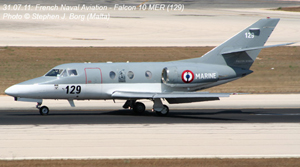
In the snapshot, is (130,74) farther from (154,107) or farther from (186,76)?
(186,76)

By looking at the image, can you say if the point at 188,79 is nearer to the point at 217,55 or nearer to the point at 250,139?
the point at 217,55

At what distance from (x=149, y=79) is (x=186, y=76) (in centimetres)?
195

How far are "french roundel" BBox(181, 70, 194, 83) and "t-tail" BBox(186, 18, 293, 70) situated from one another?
1346 millimetres

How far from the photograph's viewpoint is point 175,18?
3108 inches

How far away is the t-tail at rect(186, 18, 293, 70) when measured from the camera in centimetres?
2414

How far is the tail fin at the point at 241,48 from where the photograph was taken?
2414cm

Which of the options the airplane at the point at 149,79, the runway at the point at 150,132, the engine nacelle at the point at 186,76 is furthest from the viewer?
the engine nacelle at the point at 186,76

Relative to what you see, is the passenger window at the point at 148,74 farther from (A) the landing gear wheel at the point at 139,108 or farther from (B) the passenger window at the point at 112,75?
(B) the passenger window at the point at 112,75

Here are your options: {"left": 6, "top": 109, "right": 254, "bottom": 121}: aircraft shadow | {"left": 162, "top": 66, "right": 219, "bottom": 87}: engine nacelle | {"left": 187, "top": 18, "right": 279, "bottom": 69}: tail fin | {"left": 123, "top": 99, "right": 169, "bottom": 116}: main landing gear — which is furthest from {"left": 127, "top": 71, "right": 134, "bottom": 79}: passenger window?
{"left": 187, "top": 18, "right": 279, "bottom": 69}: tail fin

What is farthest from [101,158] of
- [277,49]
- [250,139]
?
[277,49]

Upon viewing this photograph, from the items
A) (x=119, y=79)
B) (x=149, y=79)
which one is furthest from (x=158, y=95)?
(x=119, y=79)

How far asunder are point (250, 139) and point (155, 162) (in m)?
5.00

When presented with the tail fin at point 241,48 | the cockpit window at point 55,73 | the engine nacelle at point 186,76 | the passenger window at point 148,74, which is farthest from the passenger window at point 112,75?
the tail fin at point 241,48

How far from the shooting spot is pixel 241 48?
24.4m
